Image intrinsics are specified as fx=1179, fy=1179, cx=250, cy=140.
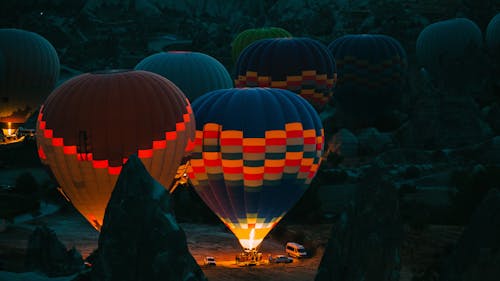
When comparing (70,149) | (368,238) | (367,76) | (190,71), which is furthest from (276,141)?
(367,76)

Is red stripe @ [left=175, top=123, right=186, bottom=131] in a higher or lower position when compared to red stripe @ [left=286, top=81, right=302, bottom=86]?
higher

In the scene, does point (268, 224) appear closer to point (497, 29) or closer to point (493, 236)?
point (493, 236)

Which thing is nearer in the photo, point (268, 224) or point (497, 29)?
point (268, 224)

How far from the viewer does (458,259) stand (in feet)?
61.7

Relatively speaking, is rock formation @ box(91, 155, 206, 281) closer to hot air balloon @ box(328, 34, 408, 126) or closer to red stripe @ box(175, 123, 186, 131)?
red stripe @ box(175, 123, 186, 131)

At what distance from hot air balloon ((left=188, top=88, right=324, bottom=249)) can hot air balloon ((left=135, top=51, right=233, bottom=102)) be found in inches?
291

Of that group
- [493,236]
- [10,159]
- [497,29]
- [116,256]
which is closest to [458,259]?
[493,236]

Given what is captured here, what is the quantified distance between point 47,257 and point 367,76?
21.7m

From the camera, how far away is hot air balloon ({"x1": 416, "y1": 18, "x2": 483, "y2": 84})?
48.8 m

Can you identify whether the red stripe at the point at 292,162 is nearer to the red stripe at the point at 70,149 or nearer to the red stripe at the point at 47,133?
the red stripe at the point at 70,149

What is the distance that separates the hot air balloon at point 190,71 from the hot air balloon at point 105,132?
8.75 m

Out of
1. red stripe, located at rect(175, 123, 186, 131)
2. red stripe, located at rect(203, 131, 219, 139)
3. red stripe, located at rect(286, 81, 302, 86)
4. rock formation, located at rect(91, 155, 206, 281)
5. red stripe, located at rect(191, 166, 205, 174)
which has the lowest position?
red stripe, located at rect(286, 81, 302, 86)

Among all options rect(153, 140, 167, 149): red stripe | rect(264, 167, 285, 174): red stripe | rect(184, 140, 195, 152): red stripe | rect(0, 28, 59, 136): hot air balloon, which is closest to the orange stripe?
rect(264, 167, 285, 174): red stripe

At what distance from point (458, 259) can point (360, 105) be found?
27.2m
